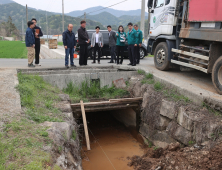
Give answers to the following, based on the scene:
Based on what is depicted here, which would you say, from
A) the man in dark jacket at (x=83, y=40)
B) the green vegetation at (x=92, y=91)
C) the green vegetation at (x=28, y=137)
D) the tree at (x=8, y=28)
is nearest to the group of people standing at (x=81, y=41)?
the man in dark jacket at (x=83, y=40)

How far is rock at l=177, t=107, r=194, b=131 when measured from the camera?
549 cm

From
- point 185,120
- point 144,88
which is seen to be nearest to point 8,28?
point 144,88

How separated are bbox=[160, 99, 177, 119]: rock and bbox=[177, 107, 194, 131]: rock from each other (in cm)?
20

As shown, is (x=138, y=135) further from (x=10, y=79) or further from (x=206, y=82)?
(x=10, y=79)

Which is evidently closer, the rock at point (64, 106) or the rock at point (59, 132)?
the rock at point (59, 132)

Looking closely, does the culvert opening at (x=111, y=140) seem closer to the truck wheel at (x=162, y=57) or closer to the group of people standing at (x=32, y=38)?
the truck wheel at (x=162, y=57)

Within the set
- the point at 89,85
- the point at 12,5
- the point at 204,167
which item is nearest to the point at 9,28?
the point at 89,85

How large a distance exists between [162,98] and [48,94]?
3478 mm

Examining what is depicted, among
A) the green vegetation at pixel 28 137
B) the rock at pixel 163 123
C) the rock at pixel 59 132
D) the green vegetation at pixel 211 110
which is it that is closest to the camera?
the green vegetation at pixel 28 137

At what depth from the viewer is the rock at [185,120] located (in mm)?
5492

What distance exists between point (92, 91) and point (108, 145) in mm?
2138

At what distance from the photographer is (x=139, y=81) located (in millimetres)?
8609

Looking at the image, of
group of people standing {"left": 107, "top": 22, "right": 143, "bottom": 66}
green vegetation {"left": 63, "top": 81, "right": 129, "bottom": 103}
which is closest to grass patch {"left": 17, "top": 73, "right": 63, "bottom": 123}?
green vegetation {"left": 63, "top": 81, "right": 129, "bottom": 103}

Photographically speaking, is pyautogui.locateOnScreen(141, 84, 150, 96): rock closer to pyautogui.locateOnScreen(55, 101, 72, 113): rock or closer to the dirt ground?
the dirt ground
